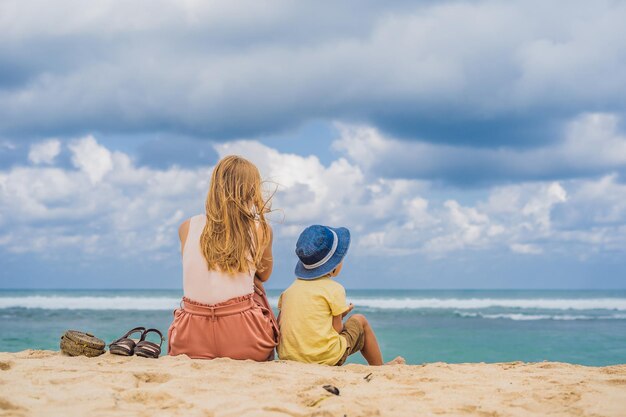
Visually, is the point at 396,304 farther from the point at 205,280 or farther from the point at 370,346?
the point at 205,280

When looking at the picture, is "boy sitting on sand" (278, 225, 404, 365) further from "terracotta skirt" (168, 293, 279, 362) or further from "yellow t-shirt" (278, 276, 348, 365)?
"terracotta skirt" (168, 293, 279, 362)

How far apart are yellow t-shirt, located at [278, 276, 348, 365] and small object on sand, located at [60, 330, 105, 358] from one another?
1.45 metres

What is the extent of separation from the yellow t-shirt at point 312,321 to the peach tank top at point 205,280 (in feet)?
1.38

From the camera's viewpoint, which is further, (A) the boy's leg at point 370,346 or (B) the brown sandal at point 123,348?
(A) the boy's leg at point 370,346

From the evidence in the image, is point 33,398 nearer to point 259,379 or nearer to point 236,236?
point 259,379

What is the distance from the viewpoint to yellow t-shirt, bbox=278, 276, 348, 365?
16.0 feet

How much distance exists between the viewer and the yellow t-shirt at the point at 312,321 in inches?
192

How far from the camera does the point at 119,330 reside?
48.7ft

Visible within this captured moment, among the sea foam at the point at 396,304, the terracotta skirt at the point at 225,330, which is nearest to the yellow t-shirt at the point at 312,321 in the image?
the terracotta skirt at the point at 225,330

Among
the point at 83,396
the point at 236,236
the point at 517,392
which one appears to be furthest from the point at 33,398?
the point at 517,392

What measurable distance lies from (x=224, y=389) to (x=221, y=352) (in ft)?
3.33

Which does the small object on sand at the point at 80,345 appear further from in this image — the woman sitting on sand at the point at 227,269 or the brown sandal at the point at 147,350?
the woman sitting on sand at the point at 227,269

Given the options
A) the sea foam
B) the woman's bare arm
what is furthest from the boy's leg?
the sea foam

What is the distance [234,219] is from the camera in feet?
15.6
